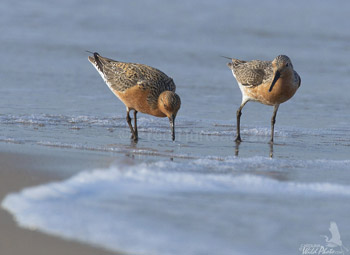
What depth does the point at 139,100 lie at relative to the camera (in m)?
10.1

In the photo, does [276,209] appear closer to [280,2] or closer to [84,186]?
[84,186]

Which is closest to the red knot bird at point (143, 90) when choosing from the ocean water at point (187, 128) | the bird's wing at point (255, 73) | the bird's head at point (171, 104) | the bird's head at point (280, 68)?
the bird's head at point (171, 104)

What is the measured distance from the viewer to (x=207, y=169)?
7422mm

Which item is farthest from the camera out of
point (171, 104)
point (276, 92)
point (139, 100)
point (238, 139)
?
point (276, 92)

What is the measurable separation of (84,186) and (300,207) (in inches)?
74.0

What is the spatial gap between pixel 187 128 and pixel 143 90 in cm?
102

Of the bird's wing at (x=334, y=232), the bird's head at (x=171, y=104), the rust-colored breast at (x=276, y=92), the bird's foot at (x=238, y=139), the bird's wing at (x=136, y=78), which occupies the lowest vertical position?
the bird's wing at (x=334, y=232)

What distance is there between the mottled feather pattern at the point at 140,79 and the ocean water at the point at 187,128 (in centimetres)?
61

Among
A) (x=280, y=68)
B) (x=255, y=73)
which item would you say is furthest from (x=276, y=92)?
(x=255, y=73)

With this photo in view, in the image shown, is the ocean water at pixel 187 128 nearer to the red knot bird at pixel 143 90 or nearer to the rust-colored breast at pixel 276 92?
the red knot bird at pixel 143 90

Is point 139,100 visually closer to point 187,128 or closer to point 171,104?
point 171,104

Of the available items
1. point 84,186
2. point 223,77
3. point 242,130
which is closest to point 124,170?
point 84,186

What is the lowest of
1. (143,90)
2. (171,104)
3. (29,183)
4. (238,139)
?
(29,183)

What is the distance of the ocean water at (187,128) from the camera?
17.9 ft
